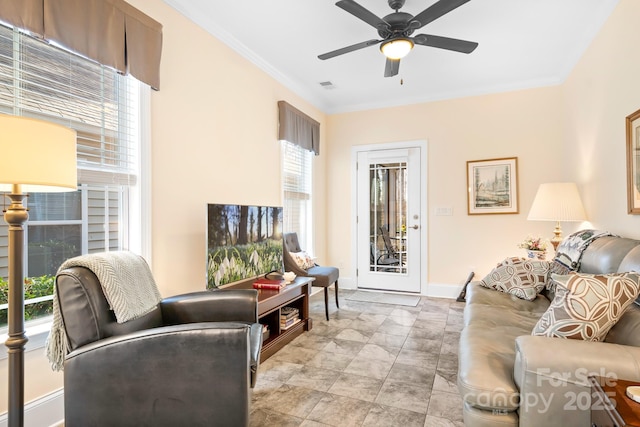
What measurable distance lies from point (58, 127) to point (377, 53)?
2984 mm

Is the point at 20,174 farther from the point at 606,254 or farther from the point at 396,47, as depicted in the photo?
the point at 606,254

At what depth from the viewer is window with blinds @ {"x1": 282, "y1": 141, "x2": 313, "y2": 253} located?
425 cm

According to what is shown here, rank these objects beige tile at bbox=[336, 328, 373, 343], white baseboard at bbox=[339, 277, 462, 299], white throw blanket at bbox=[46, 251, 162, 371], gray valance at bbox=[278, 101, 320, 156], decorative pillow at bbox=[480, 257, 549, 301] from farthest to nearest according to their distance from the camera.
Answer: white baseboard at bbox=[339, 277, 462, 299] < gray valance at bbox=[278, 101, 320, 156] < beige tile at bbox=[336, 328, 373, 343] < decorative pillow at bbox=[480, 257, 549, 301] < white throw blanket at bbox=[46, 251, 162, 371]

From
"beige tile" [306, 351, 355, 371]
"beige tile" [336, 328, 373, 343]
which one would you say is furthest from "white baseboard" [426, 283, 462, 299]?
"beige tile" [306, 351, 355, 371]

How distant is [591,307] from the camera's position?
4.54 feet

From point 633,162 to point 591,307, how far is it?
157cm

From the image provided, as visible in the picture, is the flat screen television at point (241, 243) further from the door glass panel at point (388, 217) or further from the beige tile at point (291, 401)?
the door glass panel at point (388, 217)

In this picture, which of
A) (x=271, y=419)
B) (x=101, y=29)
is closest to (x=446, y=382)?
(x=271, y=419)

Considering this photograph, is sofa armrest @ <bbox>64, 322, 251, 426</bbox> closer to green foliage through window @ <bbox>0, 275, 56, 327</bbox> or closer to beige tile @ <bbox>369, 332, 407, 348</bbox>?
green foliage through window @ <bbox>0, 275, 56, 327</bbox>

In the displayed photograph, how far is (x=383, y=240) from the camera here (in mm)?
4984

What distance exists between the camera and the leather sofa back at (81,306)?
141cm

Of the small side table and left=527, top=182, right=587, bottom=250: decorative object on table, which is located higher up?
left=527, top=182, right=587, bottom=250: decorative object on table

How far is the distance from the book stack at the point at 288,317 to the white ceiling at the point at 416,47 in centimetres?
248

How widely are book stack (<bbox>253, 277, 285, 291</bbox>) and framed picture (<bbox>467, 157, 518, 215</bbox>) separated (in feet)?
9.40
